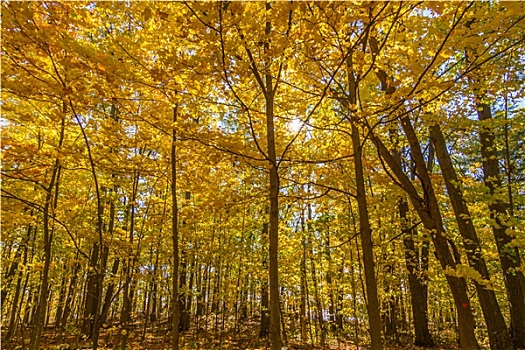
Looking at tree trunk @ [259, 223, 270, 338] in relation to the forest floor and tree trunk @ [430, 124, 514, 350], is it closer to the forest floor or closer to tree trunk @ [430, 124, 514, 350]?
the forest floor

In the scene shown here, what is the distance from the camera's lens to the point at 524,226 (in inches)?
169

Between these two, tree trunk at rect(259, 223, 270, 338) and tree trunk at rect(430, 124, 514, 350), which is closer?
tree trunk at rect(430, 124, 514, 350)

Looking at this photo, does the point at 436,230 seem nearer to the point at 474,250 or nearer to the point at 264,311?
the point at 474,250

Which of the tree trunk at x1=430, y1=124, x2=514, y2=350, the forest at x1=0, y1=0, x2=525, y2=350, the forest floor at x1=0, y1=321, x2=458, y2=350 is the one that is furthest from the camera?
the forest floor at x1=0, y1=321, x2=458, y2=350

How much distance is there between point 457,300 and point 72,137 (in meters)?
6.36

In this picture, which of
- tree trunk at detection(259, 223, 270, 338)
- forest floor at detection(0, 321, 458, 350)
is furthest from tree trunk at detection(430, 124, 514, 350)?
tree trunk at detection(259, 223, 270, 338)

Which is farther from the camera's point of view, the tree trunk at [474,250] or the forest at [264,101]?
the tree trunk at [474,250]

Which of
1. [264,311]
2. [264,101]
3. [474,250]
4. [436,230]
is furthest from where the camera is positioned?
[264,311]

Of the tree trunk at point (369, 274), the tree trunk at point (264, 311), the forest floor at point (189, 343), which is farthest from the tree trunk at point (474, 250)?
the tree trunk at point (264, 311)

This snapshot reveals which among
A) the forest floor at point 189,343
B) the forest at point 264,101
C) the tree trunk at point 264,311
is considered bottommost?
the forest floor at point 189,343

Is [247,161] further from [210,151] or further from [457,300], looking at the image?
[457,300]

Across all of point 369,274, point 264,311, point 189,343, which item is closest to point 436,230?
point 369,274

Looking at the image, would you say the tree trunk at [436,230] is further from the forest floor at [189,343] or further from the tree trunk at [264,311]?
the tree trunk at [264,311]

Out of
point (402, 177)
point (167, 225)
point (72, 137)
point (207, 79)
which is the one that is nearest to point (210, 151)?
point (207, 79)
